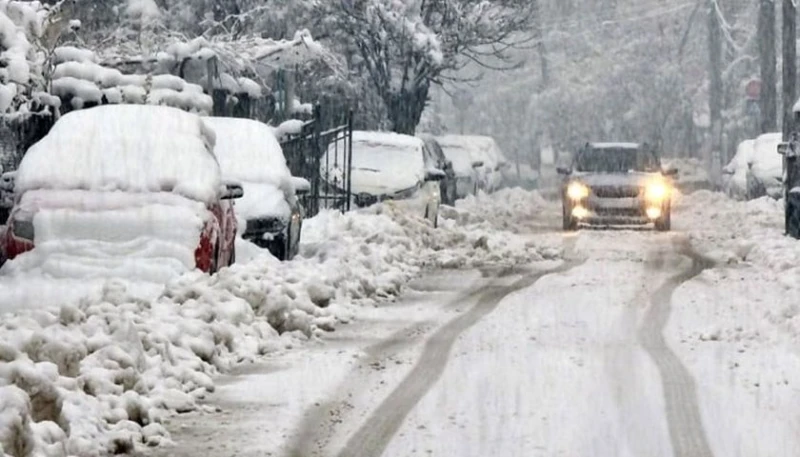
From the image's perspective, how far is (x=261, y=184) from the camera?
1506cm

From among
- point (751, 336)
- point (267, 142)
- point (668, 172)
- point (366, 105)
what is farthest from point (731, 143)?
point (751, 336)

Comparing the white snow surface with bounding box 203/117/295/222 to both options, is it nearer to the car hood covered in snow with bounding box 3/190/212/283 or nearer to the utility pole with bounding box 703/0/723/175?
the car hood covered in snow with bounding box 3/190/212/283

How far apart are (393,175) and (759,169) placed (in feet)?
42.8

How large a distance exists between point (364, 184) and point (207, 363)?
13.1 metres

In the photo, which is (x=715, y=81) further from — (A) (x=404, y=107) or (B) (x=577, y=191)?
(B) (x=577, y=191)

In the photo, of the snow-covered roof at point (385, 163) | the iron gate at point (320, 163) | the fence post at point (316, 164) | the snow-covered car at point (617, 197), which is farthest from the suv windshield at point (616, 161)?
the fence post at point (316, 164)

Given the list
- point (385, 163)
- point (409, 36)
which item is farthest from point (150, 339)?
point (409, 36)

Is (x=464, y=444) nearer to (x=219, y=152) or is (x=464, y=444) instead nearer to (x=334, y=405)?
(x=334, y=405)

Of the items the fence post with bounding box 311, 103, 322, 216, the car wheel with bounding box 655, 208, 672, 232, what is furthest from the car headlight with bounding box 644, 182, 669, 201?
the fence post with bounding box 311, 103, 322, 216

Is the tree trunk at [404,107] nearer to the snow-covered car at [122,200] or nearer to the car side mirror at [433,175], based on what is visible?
the car side mirror at [433,175]

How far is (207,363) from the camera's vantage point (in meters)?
8.95

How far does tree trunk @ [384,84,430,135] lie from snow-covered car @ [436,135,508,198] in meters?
2.84

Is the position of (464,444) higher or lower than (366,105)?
lower

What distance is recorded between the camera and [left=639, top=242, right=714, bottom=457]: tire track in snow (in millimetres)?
6836
